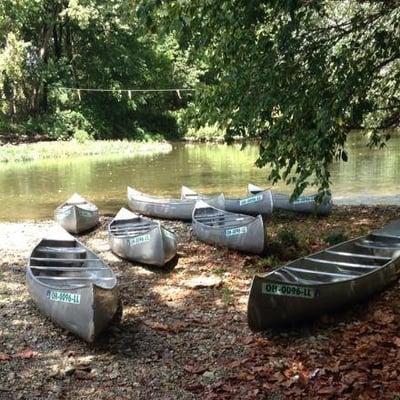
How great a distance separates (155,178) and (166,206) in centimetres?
774

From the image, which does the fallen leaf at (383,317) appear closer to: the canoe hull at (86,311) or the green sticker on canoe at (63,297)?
the canoe hull at (86,311)

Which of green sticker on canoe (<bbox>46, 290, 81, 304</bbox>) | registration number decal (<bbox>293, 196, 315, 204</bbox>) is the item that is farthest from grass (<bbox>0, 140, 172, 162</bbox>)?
green sticker on canoe (<bbox>46, 290, 81, 304</bbox>)

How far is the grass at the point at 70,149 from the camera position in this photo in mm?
26469

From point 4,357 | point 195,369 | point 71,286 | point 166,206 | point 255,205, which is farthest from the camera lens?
point 166,206

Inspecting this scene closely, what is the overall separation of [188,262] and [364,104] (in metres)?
4.05

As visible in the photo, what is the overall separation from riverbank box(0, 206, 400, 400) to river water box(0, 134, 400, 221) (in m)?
7.29

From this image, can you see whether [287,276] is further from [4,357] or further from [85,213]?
[85,213]

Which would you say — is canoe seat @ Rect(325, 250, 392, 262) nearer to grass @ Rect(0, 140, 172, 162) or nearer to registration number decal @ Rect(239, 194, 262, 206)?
registration number decal @ Rect(239, 194, 262, 206)

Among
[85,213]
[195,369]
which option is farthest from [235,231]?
[85,213]

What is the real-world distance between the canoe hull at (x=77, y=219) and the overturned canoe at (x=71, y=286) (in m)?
2.49

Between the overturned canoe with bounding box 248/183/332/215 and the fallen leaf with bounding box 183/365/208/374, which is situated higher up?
the overturned canoe with bounding box 248/183/332/215

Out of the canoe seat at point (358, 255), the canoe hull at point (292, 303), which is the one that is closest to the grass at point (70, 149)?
the canoe seat at point (358, 255)

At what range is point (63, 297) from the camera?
577 centimetres

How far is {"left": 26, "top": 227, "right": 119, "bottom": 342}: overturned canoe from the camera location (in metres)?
5.42
